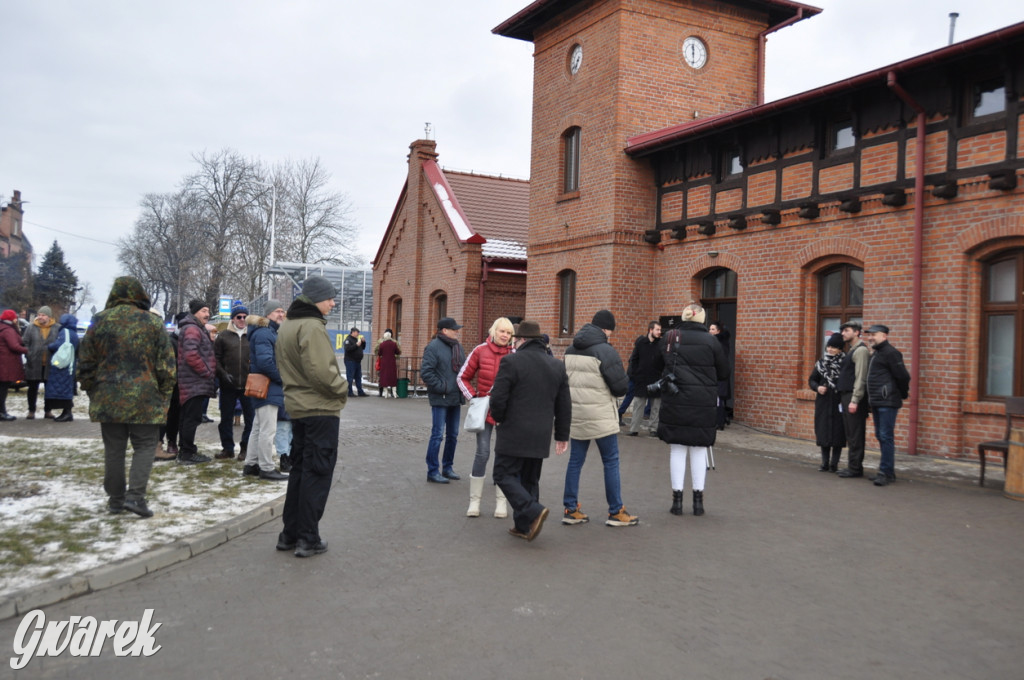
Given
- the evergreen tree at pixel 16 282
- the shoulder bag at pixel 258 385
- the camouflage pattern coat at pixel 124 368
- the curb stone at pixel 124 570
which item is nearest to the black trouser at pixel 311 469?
the curb stone at pixel 124 570

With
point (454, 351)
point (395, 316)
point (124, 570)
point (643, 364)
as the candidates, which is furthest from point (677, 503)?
point (395, 316)

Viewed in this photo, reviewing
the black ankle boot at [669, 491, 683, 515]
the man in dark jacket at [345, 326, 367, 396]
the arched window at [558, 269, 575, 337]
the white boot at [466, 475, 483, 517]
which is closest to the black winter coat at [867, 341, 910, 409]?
the black ankle boot at [669, 491, 683, 515]

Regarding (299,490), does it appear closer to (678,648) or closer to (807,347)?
(678,648)

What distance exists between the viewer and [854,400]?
10297 mm

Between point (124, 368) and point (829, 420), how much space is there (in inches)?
319

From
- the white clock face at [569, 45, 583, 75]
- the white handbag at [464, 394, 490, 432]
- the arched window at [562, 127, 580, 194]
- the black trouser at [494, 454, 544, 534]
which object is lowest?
the black trouser at [494, 454, 544, 534]

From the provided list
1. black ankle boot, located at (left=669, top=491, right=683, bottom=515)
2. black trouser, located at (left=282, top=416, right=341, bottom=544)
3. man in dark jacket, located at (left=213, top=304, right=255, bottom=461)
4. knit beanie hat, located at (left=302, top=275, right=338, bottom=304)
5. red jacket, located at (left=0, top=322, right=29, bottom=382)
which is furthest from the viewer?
red jacket, located at (left=0, top=322, right=29, bottom=382)

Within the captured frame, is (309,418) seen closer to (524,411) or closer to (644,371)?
(524,411)

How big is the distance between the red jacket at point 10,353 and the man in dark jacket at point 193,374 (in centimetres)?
587

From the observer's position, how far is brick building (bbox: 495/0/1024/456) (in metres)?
11.9

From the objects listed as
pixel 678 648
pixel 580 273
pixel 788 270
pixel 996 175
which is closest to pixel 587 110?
pixel 580 273

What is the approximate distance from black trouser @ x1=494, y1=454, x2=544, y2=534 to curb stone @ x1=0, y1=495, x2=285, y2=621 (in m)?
2.14

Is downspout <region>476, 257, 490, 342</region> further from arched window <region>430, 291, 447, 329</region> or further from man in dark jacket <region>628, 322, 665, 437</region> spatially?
man in dark jacket <region>628, 322, 665, 437</region>

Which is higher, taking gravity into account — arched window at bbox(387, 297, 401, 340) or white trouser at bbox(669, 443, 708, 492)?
arched window at bbox(387, 297, 401, 340)
